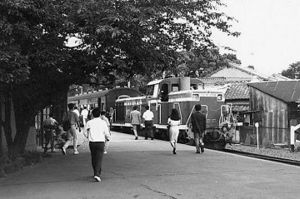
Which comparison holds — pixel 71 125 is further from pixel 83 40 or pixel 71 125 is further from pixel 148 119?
pixel 148 119

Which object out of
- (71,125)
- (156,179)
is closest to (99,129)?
(156,179)

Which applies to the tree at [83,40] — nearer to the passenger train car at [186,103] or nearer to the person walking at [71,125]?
the person walking at [71,125]

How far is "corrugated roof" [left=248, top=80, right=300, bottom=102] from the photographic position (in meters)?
24.5

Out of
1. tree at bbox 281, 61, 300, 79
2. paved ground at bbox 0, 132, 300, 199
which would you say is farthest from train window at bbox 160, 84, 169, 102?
tree at bbox 281, 61, 300, 79

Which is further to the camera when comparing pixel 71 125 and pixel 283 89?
pixel 283 89

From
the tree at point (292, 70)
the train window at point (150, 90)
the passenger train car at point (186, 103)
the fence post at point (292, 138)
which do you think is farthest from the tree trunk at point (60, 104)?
the tree at point (292, 70)

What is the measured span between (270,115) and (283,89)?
1796 mm

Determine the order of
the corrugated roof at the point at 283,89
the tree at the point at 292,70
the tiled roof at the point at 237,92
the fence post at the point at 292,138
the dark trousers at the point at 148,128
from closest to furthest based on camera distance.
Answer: the fence post at the point at 292,138 < the dark trousers at the point at 148,128 < the corrugated roof at the point at 283,89 < the tiled roof at the point at 237,92 < the tree at the point at 292,70

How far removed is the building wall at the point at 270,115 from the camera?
2197 cm

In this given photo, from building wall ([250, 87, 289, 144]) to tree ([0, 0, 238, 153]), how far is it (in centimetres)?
1015

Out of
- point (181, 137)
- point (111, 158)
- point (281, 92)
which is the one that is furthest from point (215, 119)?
point (111, 158)

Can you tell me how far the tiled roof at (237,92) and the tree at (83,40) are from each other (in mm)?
22112

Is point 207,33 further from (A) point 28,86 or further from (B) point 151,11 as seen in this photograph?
(A) point 28,86

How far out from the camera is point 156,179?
10.6 meters
